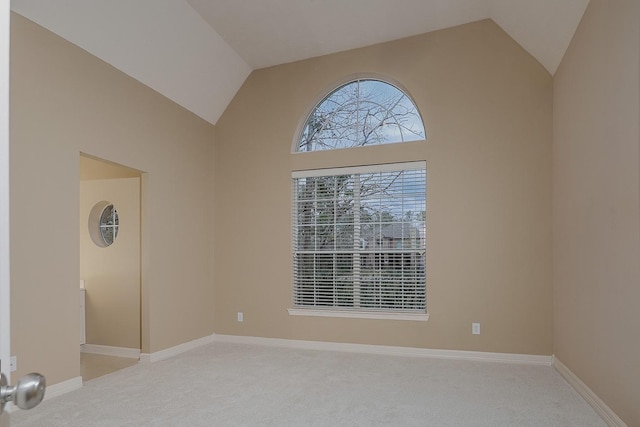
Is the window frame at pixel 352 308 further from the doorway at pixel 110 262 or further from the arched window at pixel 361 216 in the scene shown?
the doorway at pixel 110 262

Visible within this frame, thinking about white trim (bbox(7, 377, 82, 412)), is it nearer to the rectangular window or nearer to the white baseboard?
the white baseboard

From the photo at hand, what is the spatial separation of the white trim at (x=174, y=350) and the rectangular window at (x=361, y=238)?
50.4 inches

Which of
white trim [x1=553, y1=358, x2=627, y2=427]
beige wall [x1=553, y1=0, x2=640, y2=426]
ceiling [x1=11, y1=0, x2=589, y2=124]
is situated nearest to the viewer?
beige wall [x1=553, y1=0, x2=640, y2=426]

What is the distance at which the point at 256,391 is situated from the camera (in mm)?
3551

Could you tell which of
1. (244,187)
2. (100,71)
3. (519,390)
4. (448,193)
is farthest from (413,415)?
(100,71)

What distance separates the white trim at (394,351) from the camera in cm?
436

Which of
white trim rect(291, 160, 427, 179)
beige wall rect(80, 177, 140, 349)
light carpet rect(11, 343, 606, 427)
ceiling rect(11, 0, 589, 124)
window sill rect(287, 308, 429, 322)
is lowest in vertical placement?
light carpet rect(11, 343, 606, 427)

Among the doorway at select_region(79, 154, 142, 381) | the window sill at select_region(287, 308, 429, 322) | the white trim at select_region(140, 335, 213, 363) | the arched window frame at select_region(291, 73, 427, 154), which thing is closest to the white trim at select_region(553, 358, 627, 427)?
the window sill at select_region(287, 308, 429, 322)

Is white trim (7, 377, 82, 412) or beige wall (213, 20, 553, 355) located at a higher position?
beige wall (213, 20, 553, 355)

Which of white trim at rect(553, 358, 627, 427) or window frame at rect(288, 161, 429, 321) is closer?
white trim at rect(553, 358, 627, 427)

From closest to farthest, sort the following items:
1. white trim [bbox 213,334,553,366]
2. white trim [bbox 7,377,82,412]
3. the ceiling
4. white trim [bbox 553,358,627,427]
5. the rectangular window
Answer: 1. white trim [bbox 553,358,627,427]
2. white trim [bbox 7,377,82,412]
3. the ceiling
4. white trim [bbox 213,334,553,366]
5. the rectangular window

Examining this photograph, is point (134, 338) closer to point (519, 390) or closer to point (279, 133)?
point (279, 133)

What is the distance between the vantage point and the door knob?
2.48 feet

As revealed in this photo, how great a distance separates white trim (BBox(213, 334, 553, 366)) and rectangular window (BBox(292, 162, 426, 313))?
425mm
